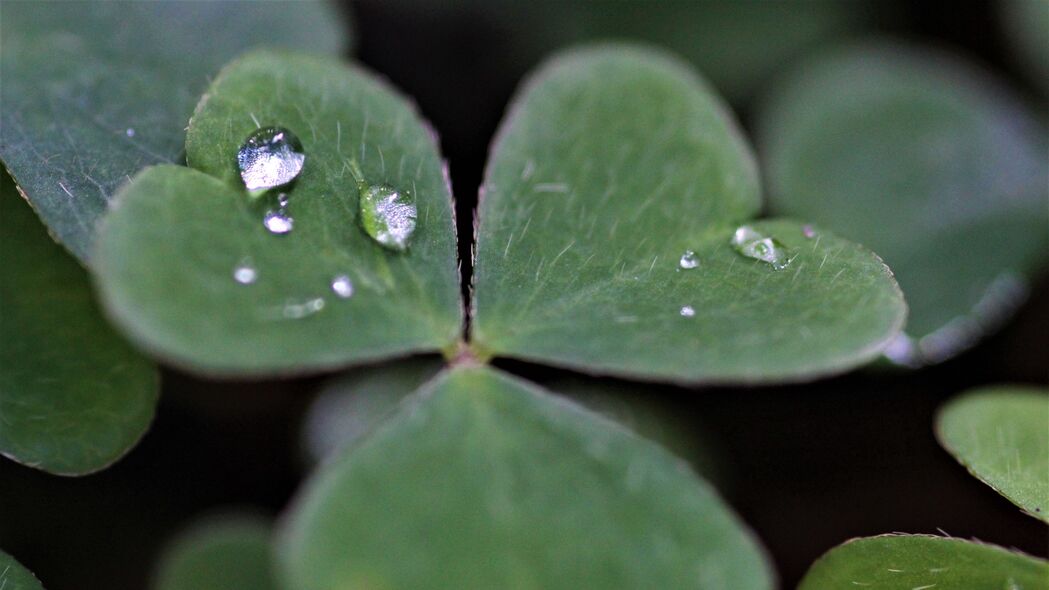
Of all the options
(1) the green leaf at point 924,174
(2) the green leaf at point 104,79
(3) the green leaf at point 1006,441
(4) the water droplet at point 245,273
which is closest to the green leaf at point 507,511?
(4) the water droplet at point 245,273

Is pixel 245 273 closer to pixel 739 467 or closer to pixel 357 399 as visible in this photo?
pixel 357 399

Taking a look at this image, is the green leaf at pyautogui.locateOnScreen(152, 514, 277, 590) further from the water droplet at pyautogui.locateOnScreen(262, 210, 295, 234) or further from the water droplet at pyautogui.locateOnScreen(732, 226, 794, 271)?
the water droplet at pyautogui.locateOnScreen(732, 226, 794, 271)

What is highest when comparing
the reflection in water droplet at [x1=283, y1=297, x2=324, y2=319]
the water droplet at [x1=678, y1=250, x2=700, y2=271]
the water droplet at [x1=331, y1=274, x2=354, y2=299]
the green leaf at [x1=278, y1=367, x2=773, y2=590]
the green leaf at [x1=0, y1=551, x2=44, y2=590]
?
the reflection in water droplet at [x1=283, y1=297, x2=324, y2=319]

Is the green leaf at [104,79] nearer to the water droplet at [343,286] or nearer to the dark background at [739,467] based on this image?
the water droplet at [343,286]

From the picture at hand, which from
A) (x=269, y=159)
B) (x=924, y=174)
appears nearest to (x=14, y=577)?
(x=269, y=159)

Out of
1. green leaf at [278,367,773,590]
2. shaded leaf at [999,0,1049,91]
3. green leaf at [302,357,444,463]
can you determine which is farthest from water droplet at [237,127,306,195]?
shaded leaf at [999,0,1049,91]

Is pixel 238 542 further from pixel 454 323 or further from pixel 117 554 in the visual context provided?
pixel 454 323

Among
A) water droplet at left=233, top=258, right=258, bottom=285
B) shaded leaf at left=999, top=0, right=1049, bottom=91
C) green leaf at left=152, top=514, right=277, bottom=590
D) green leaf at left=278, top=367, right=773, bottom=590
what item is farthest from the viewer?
shaded leaf at left=999, top=0, right=1049, bottom=91

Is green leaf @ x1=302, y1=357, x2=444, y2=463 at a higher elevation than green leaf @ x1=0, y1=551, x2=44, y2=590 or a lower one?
lower
